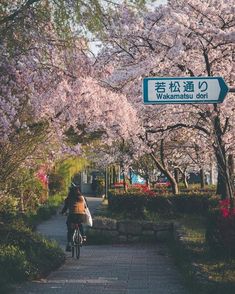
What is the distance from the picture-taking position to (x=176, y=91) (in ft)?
24.7

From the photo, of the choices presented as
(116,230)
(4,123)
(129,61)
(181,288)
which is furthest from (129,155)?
(181,288)

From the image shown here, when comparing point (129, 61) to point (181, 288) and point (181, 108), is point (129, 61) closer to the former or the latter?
point (181, 108)

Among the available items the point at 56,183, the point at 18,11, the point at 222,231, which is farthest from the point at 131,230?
the point at 56,183

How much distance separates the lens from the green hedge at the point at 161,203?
1977 centimetres

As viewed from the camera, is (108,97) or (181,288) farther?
(108,97)

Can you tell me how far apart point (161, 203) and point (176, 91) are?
12.7 metres

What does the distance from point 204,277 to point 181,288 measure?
16.3 inches

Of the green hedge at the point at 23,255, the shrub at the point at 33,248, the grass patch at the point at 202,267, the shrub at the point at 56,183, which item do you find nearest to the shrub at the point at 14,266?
the green hedge at the point at 23,255

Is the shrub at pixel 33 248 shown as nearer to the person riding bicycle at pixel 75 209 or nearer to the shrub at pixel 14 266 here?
the shrub at pixel 14 266

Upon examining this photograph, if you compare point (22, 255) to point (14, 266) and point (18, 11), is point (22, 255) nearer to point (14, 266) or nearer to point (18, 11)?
point (14, 266)

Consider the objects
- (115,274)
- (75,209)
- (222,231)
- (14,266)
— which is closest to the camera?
(14,266)

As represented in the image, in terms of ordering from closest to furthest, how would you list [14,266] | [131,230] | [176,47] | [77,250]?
1. [14,266]
2. [77,250]
3. [176,47]
4. [131,230]

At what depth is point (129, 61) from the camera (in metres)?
14.8

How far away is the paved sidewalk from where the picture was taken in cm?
898
